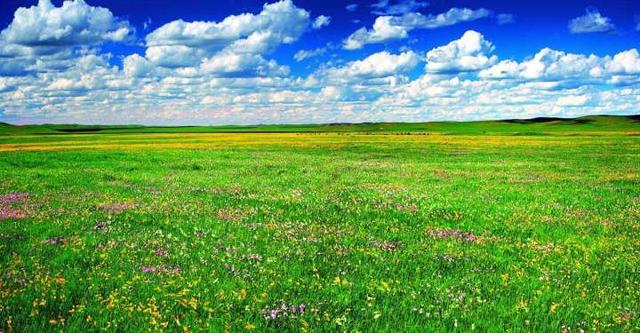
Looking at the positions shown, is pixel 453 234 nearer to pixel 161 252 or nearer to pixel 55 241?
pixel 161 252

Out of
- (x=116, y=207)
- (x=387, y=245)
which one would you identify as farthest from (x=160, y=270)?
(x=116, y=207)

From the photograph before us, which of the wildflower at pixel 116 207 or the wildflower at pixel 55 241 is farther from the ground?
the wildflower at pixel 55 241

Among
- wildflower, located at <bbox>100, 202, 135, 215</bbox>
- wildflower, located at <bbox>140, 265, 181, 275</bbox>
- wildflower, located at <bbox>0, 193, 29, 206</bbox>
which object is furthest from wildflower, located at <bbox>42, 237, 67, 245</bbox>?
wildflower, located at <bbox>0, 193, 29, 206</bbox>

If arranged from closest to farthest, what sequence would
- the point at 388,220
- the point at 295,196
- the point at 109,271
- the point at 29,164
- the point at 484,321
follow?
the point at 484,321, the point at 109,271, the point at 388,220, the point at 295,196, the point at 29,164

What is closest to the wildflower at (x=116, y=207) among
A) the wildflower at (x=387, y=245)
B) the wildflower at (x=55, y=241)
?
the wildflower at (x=55, y=241)

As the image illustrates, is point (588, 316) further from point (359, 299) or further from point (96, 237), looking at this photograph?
point (96, 237)

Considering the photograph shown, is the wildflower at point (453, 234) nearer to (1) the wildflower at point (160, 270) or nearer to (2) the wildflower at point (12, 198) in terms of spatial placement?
(1) the wildflower at point (160, 270)

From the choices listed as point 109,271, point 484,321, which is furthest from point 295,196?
point 484,321

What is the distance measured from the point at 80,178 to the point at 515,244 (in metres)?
23.8

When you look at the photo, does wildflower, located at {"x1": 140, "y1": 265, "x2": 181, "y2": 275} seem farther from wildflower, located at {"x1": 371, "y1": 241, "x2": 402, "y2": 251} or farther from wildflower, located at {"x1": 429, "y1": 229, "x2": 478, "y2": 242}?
wildflower, located at {"x1": 429, "y1": 229, "x2": 478, "y2": 242}

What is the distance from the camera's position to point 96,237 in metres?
11.9

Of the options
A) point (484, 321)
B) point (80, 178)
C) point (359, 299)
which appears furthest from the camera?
point (80, 178)

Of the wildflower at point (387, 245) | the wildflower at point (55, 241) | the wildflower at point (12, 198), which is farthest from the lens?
the wildflower at point (12, 198)

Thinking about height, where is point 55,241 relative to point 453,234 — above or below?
above
